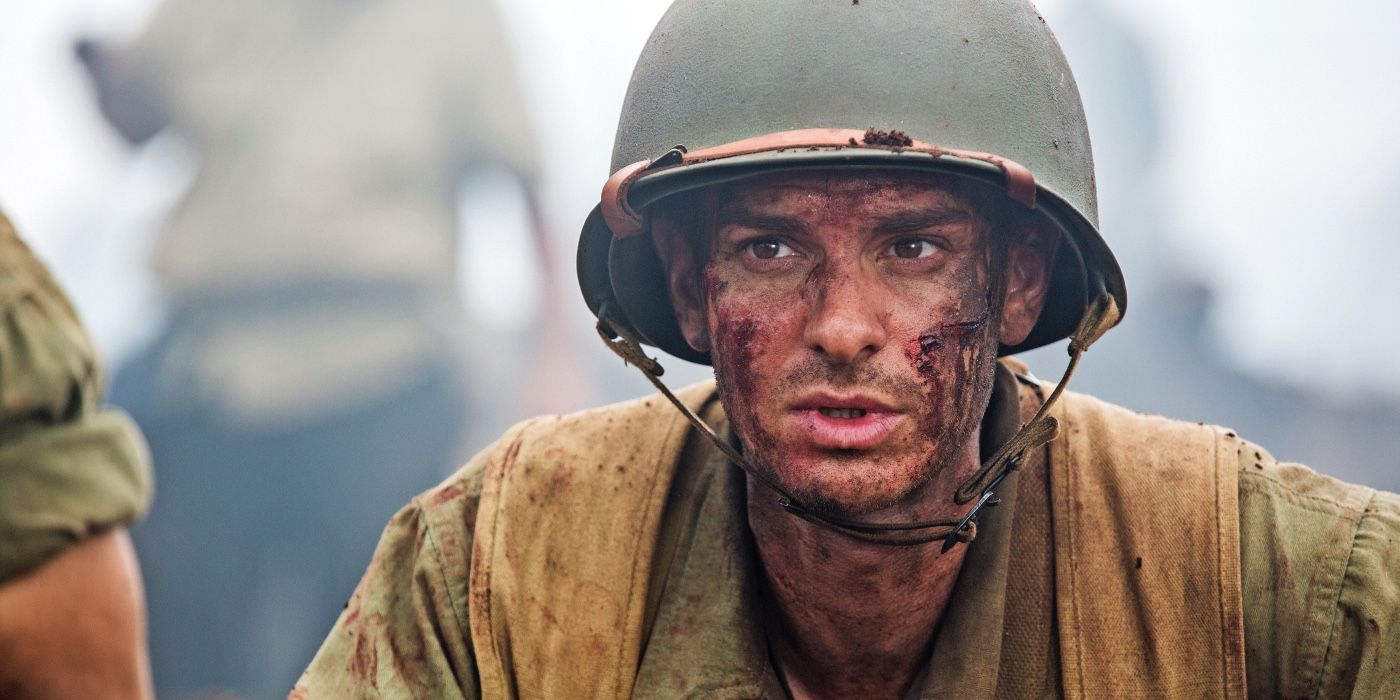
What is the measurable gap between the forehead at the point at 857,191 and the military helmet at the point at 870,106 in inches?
2.5

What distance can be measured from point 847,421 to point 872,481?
115 millimetres

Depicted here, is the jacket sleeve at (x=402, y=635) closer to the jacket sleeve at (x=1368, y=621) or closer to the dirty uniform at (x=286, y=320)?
the jacket sleeve at (x=1368, y=621)

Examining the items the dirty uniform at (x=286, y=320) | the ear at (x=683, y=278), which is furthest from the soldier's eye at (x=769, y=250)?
the dirty uniform at (x=286, y=320)

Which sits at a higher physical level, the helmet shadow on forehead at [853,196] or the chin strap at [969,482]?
the helmet shadow on forehead at [853,196]

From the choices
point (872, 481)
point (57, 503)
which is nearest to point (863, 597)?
point (872, 481)

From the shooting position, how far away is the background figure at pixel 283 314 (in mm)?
5359

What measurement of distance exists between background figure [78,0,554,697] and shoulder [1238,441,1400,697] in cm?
344

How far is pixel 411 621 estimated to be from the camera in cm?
293

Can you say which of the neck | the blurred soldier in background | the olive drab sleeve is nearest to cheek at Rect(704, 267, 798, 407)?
the neck

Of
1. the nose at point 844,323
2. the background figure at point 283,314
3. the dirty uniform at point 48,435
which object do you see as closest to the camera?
the dirty uniform at point 48,435

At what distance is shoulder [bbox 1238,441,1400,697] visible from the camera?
262 cm

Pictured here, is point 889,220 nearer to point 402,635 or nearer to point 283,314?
point 402,635

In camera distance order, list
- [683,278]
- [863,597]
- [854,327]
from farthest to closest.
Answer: [683,278], [863,597], [854,327]

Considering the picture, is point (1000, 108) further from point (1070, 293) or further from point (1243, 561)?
point (1243, 561)
